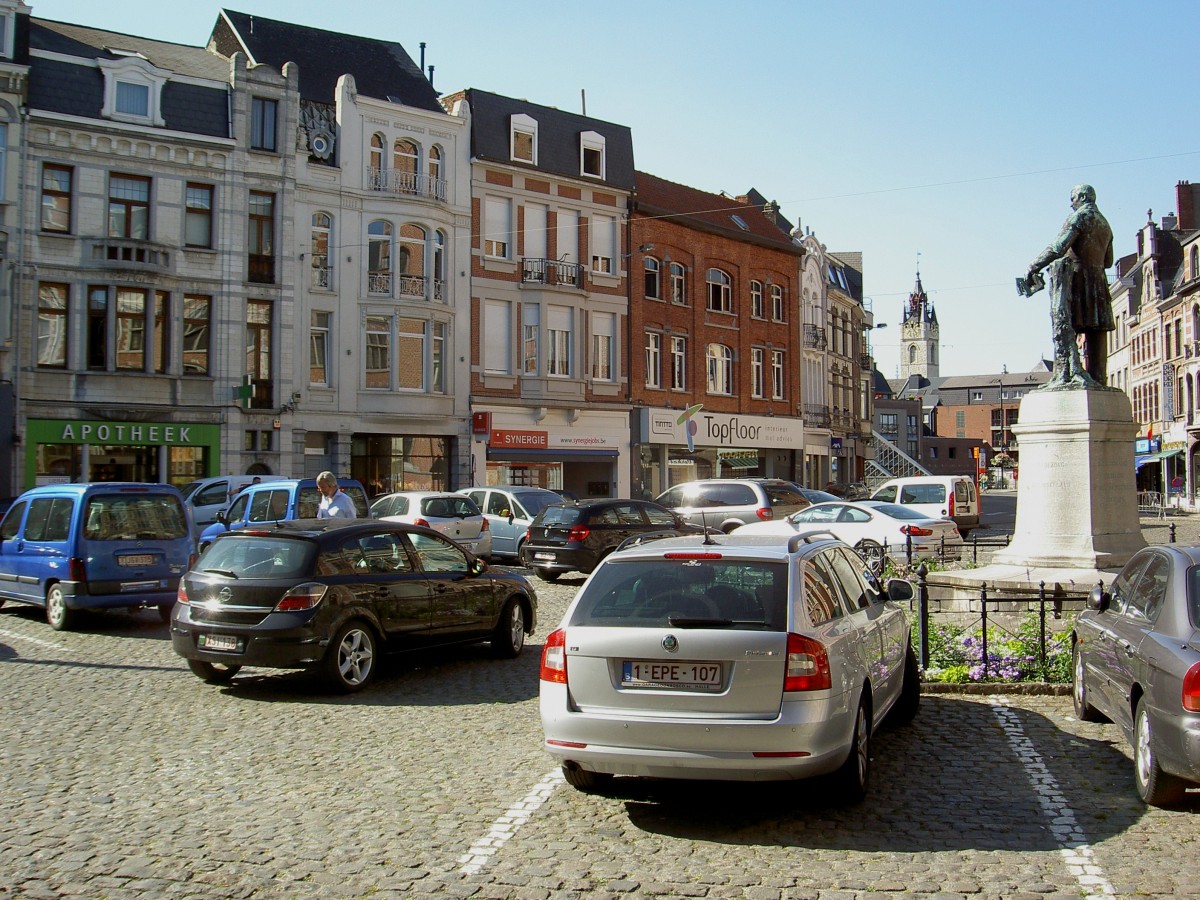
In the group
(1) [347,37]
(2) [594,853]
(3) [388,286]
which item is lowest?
(2) [594,853]

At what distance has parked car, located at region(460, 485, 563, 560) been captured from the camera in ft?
79.0

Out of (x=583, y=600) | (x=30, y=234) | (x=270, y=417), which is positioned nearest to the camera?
(x=583, y=600)

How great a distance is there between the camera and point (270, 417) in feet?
106

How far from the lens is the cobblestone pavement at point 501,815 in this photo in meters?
5.26

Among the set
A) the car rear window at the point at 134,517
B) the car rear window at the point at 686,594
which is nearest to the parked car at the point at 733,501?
the car rear window at the point at 134,517

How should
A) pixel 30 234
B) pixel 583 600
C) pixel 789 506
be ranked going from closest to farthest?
pixel 583 600
pixel 789 506
pixel 30 234

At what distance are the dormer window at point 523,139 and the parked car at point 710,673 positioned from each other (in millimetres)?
33310

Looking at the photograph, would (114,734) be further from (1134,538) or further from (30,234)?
(30,234)

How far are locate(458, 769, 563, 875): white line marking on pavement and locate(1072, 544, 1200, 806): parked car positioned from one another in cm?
335

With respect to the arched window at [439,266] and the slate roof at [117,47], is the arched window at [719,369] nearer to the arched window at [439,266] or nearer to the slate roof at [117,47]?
the arched window at [439,266]

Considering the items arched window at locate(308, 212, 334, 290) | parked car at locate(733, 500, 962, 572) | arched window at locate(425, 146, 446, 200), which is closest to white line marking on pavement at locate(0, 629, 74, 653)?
parked car at locate(733, 500, 962, 572)

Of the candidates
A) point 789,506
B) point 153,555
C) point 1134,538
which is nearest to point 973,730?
point 1134,538

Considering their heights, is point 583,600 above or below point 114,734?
above

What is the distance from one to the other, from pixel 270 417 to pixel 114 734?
2471 cm
